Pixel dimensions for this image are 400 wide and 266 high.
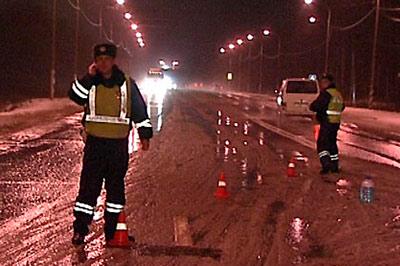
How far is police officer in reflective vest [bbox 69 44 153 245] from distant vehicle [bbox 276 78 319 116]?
29030mm

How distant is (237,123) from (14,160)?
659 inches

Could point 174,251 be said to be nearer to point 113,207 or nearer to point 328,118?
point 113,207

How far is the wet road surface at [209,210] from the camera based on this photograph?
330 inches

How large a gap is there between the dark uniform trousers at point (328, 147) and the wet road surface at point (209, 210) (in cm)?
34

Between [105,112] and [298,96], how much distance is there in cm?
2966

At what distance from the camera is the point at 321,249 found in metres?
8.77

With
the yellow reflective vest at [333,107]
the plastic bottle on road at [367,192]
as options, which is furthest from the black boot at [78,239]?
the yellow reflective vest at [333,107]

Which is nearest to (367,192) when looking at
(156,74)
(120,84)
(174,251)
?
(174,251)

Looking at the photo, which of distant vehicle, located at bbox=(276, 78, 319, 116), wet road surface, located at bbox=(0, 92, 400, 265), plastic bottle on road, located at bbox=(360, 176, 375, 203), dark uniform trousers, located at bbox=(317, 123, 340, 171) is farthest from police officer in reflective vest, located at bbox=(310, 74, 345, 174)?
distant vehicle, located at bbox=(276, 78, 319, 116)

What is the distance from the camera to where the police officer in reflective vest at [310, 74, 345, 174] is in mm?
15672

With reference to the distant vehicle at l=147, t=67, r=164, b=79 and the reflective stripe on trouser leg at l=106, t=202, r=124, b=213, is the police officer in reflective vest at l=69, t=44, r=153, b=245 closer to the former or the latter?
the reflective stripe on trouser leg at l=106, t=202, r=124, b=213

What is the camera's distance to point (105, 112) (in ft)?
28.1

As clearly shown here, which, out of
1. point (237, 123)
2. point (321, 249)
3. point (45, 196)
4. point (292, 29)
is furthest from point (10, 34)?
point (321, 249)

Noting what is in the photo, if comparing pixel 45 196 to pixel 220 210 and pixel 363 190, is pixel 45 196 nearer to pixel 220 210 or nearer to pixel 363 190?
pixel 220 210
